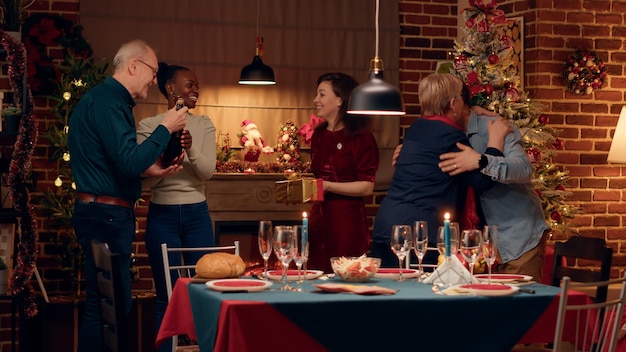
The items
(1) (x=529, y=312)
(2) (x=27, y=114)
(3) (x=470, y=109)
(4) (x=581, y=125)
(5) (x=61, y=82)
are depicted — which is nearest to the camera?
(1) (x=529, y=312)

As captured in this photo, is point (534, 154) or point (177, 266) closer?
point (177, 266)

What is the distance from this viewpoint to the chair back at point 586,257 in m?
3.79

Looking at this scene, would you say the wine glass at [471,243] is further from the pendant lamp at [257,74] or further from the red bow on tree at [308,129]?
the red bow on tree at [308,129]

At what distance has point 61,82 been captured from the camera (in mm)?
6301

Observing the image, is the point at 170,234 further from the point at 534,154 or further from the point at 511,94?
the point at 534,154

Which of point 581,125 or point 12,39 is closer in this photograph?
point 12,39

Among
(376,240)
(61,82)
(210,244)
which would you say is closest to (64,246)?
(61,82)

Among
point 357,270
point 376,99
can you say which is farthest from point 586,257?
point 376,99

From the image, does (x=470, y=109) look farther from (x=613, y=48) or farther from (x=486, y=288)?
(x=613, y=48)

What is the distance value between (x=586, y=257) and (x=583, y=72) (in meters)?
3.16

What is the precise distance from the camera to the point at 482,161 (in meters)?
4.45

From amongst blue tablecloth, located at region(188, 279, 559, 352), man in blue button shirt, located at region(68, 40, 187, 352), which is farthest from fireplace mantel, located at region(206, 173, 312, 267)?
blue tablecloth, located at region(188, 279, 559, 352)

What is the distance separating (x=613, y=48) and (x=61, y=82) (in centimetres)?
382

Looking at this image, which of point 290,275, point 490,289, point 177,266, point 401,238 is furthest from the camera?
point 177,266
